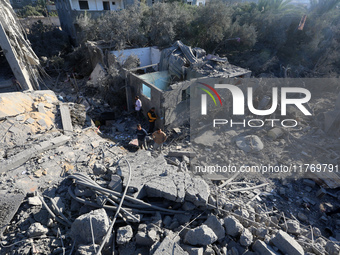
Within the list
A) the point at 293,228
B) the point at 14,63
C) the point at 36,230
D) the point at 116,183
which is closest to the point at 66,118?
the point at 14,63

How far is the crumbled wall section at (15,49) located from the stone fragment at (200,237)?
9383 millimetres

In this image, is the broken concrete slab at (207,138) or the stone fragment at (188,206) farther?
the broken concrete slab at (207,138)

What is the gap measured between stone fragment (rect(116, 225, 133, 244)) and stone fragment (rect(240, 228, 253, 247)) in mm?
1756

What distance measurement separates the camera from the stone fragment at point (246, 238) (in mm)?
3060

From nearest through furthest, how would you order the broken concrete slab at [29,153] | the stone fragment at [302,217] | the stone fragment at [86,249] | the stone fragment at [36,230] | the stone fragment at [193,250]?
the stone fragment at [86,249] < the stone fragment at [193,250] < the stone fragment at [36,230] < the broken concrete slab at [29,153] < the stone fragment at [302,217]

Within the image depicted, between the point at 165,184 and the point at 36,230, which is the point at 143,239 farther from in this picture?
the point at 36,230

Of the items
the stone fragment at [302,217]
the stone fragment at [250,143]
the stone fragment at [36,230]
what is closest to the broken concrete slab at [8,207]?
the stone fragment at [36,230]

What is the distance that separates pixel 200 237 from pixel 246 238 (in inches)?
31.0

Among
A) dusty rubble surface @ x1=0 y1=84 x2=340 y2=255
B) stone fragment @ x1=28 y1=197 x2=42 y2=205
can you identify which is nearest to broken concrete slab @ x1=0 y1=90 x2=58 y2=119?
dusty rubble surface @ x1=0 y1=84 x2=340 y2=255

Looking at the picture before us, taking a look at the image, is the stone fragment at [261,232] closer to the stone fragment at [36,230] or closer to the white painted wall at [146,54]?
the stone fragment at [36,230]

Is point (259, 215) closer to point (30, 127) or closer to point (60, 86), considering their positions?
point (30, 127)

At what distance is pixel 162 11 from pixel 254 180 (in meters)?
13.3

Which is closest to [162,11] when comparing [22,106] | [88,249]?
[22,106]

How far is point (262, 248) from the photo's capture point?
299 cm
